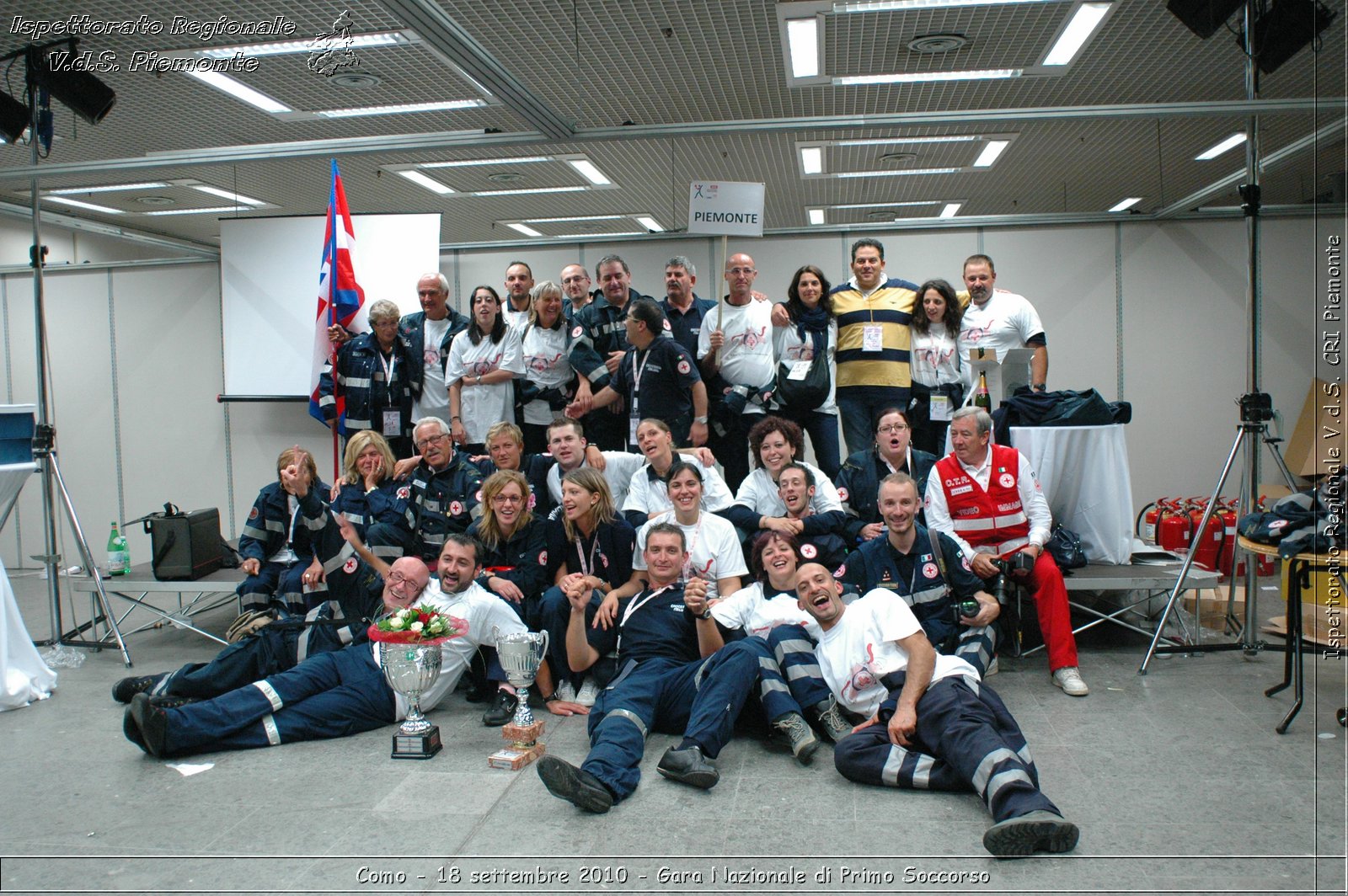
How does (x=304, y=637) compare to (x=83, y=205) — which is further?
(x=83, y=205)

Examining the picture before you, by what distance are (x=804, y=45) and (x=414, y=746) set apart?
360 centimetres

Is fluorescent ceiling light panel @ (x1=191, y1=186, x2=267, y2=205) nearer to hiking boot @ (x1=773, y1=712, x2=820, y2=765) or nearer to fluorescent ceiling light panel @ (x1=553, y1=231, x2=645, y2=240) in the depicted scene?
fluorescent ceiling light panel @ (x1=553, y1=231, x2=645, y2=240)

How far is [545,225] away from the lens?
8172mm

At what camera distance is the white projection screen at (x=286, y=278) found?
282 inches

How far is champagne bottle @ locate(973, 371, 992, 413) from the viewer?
561 centimetres

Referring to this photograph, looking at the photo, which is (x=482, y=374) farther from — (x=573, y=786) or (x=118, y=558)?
(x=573, y=786)

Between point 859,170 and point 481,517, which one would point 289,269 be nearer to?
point 481,517

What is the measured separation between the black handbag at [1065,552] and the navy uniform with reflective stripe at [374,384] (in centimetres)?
388

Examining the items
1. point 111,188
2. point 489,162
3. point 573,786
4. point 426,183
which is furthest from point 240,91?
point 573,786

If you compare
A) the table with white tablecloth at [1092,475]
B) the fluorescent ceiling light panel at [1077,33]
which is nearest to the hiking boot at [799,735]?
the table with white tablecloth at [1092,475]

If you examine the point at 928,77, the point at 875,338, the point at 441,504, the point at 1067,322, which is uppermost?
the point at 928,77

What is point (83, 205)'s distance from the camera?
290 inches

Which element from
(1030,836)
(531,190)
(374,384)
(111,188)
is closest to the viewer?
(1030,836)

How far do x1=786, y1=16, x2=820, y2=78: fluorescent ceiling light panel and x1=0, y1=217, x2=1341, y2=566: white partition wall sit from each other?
3.00 m
